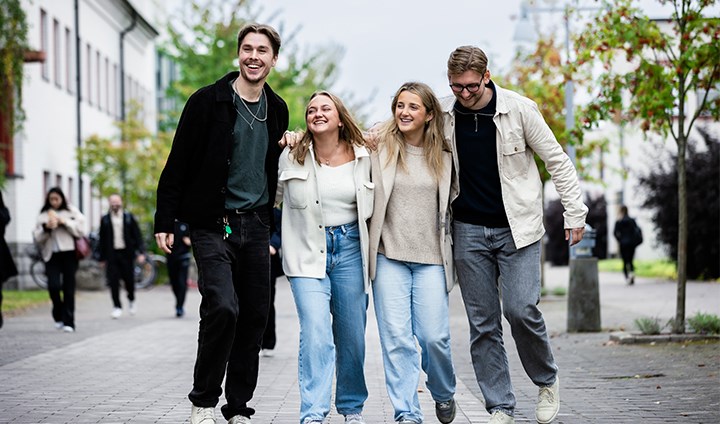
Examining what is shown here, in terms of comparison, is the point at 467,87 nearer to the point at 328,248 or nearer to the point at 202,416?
the point at 328,248

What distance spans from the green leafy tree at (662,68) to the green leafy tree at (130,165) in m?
20.3

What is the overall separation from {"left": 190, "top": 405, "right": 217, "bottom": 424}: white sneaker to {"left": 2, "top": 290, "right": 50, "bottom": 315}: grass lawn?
1488 cm

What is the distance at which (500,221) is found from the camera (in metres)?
7.52

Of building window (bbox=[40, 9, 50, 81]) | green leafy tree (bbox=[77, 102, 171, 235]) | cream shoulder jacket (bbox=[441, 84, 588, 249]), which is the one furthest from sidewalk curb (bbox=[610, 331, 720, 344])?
building window (bbox=[40, 9, 50, 81])

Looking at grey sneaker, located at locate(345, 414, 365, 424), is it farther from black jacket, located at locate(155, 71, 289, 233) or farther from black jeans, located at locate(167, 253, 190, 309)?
black jeans, located at locate(167, 253, 190, 309)

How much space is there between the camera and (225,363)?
24.4 ft

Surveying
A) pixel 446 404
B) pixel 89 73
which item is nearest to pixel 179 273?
pixel 446 404

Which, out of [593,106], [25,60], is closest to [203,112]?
[593,106]

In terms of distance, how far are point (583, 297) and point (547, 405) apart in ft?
27.3

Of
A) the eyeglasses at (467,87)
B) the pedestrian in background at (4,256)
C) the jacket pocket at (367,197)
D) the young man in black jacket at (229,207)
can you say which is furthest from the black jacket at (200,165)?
the pedestrian in background at (4,256)

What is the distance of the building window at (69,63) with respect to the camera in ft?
124

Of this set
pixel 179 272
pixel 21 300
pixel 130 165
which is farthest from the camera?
pixel 130 165

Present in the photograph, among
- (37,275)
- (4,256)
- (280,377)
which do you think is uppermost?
(4,256)

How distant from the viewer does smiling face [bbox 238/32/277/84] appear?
7.40m
